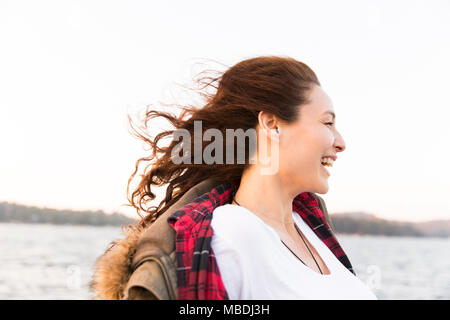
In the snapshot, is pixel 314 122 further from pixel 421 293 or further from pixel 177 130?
pixel 421 293

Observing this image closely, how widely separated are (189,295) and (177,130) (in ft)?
2.97

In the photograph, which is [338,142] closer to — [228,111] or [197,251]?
[228,111]

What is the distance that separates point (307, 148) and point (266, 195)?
0.28 m

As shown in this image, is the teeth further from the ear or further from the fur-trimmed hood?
the fur-trimmed hood

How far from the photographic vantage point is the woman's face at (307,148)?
197 centimetres

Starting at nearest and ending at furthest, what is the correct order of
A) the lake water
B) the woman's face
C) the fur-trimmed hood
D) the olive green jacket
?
1. the olive green jacket
2. the fur-trimmed hood
3. the woman's face
4. the lake water

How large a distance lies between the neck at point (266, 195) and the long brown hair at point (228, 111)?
12 cm

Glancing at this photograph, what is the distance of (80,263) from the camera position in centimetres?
2855

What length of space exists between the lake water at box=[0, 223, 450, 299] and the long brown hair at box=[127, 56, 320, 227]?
10229 mm

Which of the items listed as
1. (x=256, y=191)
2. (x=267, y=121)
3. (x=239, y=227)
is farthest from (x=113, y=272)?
(x=267, y=121)

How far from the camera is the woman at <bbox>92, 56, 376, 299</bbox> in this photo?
1692 millimetres

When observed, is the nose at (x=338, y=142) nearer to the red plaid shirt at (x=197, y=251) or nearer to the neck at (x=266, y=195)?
the neck at (x=266, y=195)
